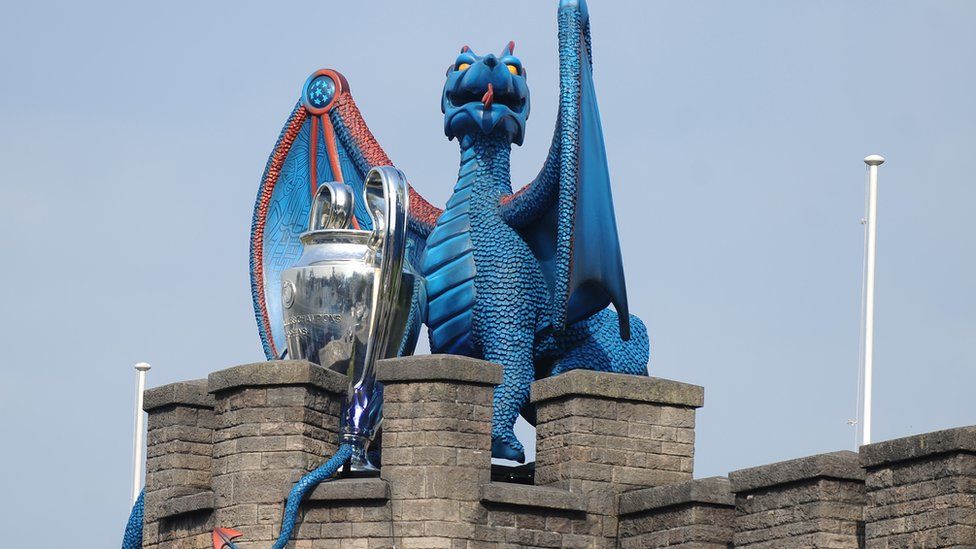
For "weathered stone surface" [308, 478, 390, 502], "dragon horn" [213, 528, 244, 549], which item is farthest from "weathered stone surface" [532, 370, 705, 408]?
"dragon horn" [213, 528, 244, 549]

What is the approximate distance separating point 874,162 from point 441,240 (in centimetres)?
323

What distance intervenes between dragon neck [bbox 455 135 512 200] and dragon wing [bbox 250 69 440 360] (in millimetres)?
1013

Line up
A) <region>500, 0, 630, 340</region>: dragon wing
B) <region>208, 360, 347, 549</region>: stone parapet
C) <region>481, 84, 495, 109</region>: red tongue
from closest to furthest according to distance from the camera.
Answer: <region>208, 360, 347, 549</region>: stone parapet < <region>500, 0, 630, 340</region>: dragon wing < <region>481, 84, 495, 109</region>: red tongue

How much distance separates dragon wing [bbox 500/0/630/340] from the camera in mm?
16844

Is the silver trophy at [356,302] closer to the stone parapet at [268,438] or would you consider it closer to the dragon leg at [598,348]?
the stone parapet at [268,438]

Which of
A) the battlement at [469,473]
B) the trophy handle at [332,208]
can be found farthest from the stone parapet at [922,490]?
the trophy handle at [332,208]

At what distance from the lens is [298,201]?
19.8 metres

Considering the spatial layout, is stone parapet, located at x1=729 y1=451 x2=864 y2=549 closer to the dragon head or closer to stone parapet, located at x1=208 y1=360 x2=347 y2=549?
stone parapet, located at x1=208 y1=360 x2=347 y2=549

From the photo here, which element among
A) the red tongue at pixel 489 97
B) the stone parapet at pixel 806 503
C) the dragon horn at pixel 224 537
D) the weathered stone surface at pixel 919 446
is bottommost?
the dragon horn at pixel 224 537

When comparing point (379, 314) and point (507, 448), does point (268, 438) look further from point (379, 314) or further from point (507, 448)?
point (507, 448)

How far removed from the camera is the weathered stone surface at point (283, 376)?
1593cm

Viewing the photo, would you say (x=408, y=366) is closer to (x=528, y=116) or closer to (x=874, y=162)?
(x=528, y=116)

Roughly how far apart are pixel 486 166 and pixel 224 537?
3.67 metres

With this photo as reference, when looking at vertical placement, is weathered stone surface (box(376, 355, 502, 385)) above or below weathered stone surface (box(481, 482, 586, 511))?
above
